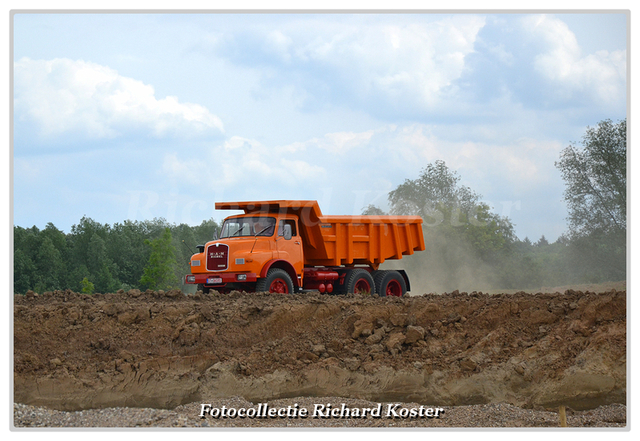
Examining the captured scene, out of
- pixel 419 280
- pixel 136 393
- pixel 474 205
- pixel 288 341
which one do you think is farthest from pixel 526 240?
pixel 136 393

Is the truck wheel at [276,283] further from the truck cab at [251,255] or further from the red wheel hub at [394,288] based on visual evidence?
the red wheel hub at [394,288]

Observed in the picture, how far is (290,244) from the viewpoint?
1520 cm

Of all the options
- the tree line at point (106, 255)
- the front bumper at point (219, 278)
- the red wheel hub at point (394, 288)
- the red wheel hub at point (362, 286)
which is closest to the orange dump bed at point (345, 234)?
the red wheel hub at point (362, 286)

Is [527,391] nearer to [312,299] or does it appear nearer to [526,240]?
[312,299]

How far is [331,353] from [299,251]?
6127 mm

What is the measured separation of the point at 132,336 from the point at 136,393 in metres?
1.79

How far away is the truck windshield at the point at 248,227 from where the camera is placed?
1496cm

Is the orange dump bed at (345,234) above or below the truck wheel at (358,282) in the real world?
above

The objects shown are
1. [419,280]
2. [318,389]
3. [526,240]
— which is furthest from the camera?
[526,240]

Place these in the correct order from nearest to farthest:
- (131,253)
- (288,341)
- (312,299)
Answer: (288,341) < (312,299) < (131,253)

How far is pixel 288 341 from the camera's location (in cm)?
1002

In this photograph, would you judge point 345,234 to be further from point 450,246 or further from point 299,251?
point 450,246

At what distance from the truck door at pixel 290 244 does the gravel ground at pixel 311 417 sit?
667 centimetres

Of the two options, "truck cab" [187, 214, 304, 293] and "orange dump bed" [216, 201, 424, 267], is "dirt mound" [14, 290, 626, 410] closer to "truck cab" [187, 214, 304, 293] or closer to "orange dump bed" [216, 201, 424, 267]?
"truck cab" [187, 214, 304, 293]
